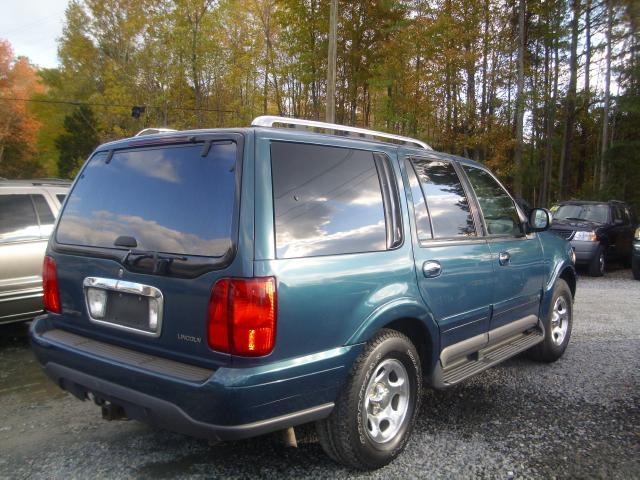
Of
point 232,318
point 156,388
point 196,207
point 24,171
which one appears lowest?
point 156,388

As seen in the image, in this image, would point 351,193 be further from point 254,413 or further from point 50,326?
point 50,326

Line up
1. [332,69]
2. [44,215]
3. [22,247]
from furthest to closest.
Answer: [332,69] → [44,215] → [22,247]

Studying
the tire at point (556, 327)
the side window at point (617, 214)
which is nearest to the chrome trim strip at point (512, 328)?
the tire at point (556, 327)

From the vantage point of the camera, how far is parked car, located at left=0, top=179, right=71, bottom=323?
493 cm

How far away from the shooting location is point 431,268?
3045mm

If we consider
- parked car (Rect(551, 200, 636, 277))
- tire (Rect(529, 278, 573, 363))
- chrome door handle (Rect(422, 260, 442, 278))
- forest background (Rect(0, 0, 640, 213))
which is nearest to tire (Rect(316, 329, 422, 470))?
chrome door handle (Rect(422, 260, 442, 278))

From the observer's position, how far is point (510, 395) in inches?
154

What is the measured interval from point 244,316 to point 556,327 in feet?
12.3

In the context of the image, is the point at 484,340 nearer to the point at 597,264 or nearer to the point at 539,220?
the point at 539,220

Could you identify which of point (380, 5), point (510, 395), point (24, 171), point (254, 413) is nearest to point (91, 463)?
point (254, 413)

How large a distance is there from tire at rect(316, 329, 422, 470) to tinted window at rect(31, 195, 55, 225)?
4.15 m

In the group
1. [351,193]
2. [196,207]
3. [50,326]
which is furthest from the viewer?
[50,326]

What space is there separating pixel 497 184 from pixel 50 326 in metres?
3.57

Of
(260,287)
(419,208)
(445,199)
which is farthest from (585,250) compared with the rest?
(260,287)
